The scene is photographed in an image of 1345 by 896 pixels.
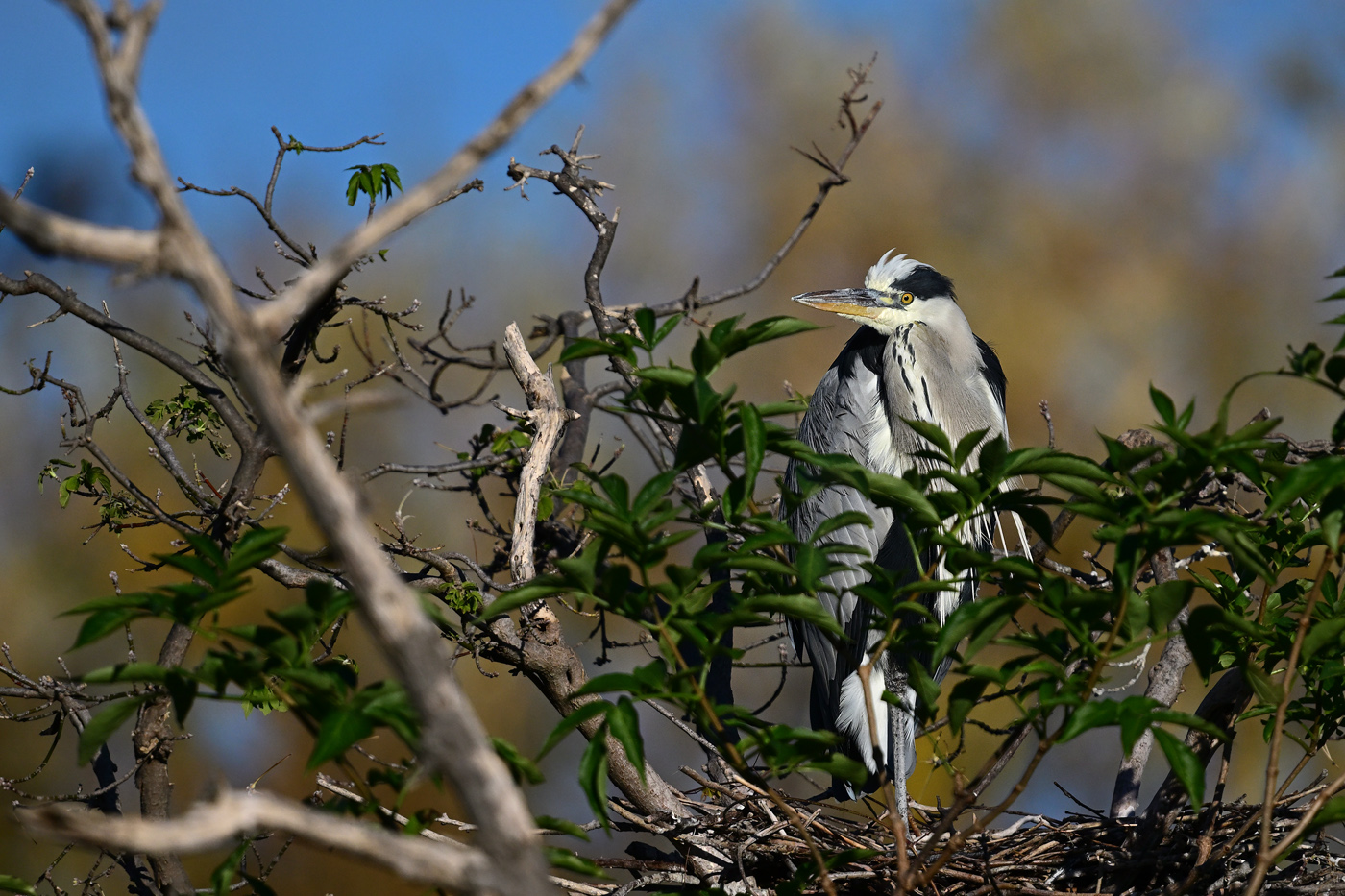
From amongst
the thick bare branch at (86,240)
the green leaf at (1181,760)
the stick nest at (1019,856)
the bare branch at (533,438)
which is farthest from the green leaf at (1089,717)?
the bare branch at (533,438)

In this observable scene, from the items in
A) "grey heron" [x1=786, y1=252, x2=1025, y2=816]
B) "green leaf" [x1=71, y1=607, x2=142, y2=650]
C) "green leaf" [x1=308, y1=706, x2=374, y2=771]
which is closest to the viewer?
"green leaf" [x1=308, y1=706, x2=374, y2=771]

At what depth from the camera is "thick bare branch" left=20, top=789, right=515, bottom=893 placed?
629 mm

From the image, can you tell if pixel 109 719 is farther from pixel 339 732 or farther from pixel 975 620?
pixel 975 620

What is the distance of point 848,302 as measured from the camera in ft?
11.1

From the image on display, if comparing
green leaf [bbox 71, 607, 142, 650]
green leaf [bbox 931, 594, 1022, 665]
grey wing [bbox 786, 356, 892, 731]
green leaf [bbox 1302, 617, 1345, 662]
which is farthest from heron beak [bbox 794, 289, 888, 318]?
green leaf [bbox 71, 607, 142, 650]

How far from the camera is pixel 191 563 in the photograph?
104 centimetres

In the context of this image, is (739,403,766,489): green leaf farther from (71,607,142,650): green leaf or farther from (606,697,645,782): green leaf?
(71,607,142,650): green leaf

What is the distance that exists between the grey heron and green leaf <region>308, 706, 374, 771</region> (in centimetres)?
231

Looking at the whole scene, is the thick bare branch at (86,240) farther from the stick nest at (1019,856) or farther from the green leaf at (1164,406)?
the stick nest at (1019,856)

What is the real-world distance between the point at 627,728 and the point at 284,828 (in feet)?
1.35

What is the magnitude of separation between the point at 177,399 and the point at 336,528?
203 cm

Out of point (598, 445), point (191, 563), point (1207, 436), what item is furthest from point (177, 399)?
point (1207, 436)

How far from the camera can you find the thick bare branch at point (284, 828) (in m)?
0.63

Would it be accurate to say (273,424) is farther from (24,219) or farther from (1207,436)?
(1207,436)
